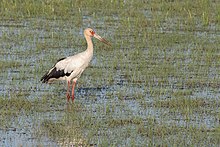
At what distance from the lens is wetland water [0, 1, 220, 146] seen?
984 cm

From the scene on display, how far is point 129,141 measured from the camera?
939cm

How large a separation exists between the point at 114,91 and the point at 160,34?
459 cm

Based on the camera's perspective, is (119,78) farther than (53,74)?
Yes

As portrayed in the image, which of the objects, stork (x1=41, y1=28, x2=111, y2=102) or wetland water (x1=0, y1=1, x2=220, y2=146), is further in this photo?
stork (x1=41, y1=28, x2=111, y2=102)

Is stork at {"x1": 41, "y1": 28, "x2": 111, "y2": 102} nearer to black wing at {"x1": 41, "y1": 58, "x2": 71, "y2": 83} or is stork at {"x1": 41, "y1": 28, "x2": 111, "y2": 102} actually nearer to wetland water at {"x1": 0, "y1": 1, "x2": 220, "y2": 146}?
black wing at {"x1": 41, "y1": 58, "x2": 71, "y2": 83}

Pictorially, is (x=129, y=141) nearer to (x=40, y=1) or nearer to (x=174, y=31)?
(x=174, y=31)

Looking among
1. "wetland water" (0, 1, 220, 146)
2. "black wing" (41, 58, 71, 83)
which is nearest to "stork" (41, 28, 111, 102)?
"black wing" (41, 58, 71, 83)

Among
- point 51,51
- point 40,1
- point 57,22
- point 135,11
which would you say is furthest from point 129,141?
point 40,1

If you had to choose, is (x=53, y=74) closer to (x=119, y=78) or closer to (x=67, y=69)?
(x=67, y=69)

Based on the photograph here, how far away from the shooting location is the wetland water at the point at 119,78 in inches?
387

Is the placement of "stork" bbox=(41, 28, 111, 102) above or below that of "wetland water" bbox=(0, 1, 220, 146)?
above

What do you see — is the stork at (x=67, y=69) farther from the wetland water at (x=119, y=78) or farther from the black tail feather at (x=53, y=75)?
the wetland water at (x=119, y=78)

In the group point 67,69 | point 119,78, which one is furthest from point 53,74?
point 119,78

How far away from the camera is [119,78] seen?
13.0 m
